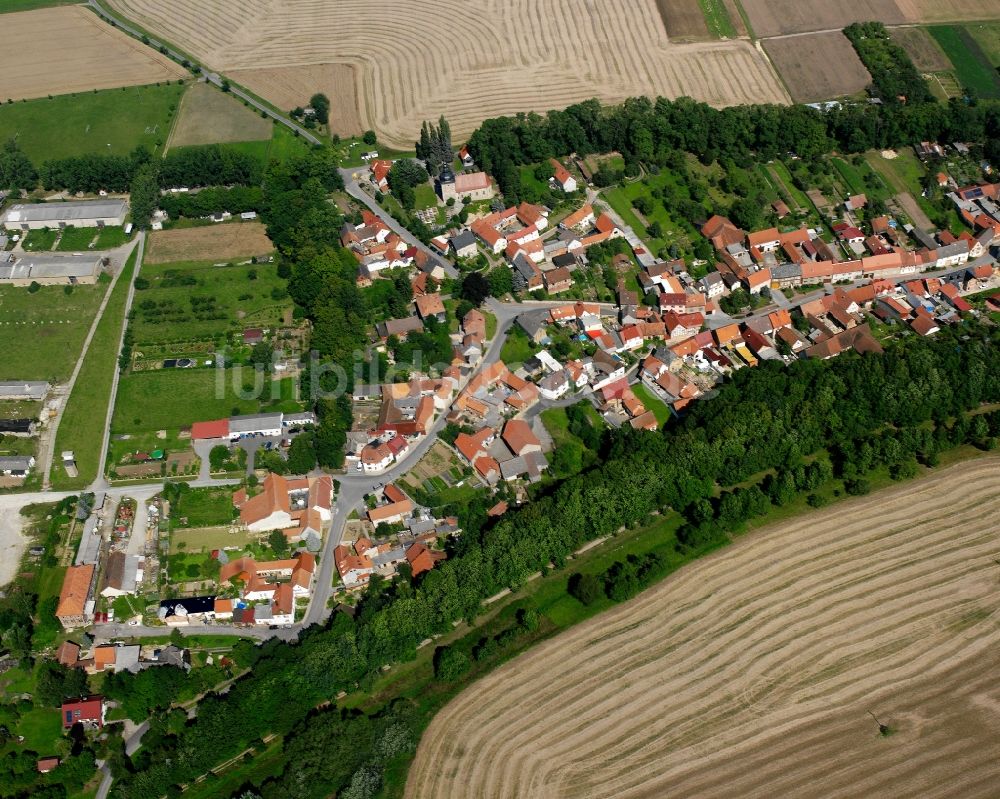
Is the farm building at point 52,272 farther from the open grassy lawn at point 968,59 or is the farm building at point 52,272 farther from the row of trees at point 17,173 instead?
the open grassy lawn at point 968,59

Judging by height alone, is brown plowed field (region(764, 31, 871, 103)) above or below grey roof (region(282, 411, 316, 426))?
above

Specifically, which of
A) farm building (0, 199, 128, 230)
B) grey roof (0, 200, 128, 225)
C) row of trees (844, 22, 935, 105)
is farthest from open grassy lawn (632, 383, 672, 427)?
grey roof (0, 200, 128, 225)

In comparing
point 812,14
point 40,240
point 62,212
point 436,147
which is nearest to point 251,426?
point 40,240

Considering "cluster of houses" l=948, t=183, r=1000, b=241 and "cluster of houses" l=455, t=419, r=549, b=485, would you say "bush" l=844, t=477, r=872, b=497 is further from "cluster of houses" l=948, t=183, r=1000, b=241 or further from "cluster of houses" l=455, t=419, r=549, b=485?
"cluster of houses" l=948, t=183, r=1000, b=241

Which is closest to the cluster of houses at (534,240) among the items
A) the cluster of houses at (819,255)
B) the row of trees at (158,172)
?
the cluster of houses at (819,255)

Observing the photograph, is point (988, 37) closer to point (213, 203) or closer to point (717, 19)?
point (717, 19)

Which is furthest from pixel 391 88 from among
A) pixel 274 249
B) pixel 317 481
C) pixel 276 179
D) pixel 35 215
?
pixel 317 481

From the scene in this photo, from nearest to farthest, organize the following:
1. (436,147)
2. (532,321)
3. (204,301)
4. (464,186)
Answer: (532,321)
(204,301)
(464,186)
(436,147)
